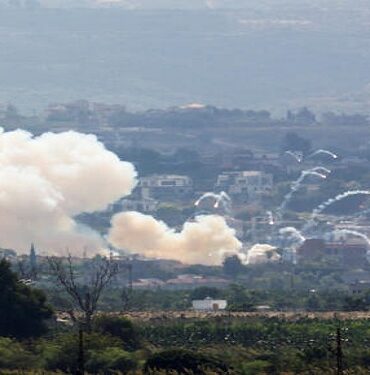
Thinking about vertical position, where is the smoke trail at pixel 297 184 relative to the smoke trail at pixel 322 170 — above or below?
below

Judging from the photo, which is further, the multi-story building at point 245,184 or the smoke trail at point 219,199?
the multi-story building at point 245,184

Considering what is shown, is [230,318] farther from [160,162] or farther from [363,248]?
[160,162]

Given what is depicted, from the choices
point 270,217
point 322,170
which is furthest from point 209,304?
point 322,170

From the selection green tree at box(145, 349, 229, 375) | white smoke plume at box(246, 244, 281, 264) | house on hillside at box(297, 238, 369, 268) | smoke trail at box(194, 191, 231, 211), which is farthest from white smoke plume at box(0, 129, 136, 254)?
green tree at box(145, 349, 229, 375)

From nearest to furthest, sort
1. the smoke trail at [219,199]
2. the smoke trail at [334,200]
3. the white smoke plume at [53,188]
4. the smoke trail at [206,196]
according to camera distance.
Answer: the white smoke plume at [53,188] → the smoke trail at [334,200] → the smoke trail at [219,199] → the smoke trail at [206,196]

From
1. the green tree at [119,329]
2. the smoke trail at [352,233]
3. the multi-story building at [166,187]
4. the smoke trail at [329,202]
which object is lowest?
the green tree at [119,329]

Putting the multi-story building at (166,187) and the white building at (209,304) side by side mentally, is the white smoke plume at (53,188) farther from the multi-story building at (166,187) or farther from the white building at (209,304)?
the multi-story building at (166,187)

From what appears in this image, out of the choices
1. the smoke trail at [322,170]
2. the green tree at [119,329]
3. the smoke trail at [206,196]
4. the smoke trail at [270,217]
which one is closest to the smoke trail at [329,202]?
the smoke trail at [270,217]
